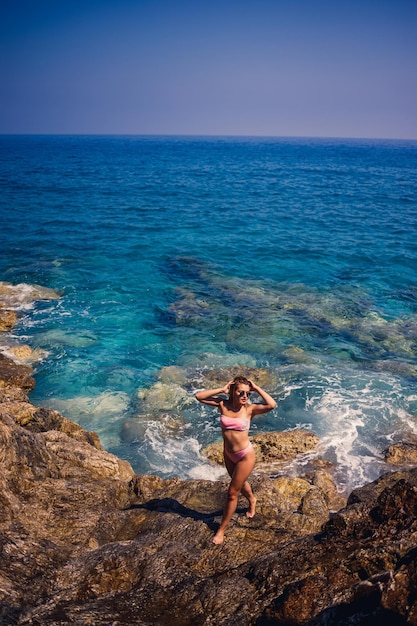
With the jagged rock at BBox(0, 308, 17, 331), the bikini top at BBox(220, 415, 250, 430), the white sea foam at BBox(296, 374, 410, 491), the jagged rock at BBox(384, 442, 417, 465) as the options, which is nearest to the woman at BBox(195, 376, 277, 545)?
the bikini top at BBox(220, 415, 250, 430)

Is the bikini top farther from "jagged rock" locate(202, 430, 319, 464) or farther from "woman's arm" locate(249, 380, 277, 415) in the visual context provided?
"jagged rock" locate(202, 430, 319, 464)

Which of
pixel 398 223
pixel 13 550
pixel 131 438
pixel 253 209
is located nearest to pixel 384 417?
pixel 131 438

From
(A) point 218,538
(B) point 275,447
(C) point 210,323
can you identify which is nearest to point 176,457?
(B) point 275,447

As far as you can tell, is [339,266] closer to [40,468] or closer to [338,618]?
[40,468]

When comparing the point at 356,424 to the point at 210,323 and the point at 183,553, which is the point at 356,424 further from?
the point at 183,553

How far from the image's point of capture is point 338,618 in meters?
3.89

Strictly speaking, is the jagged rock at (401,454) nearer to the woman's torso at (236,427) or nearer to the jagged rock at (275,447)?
the jagged rock at (275,447)

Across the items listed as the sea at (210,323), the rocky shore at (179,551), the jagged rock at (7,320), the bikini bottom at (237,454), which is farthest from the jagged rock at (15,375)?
the bikini bottom at (237,454)

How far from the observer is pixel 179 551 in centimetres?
566

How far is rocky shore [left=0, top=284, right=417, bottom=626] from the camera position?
4.31 m

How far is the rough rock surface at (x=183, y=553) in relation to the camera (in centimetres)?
430

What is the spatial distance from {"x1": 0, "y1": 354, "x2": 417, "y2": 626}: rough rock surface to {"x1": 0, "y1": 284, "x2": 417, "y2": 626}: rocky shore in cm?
1

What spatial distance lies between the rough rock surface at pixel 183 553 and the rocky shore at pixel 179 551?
0.01 metres

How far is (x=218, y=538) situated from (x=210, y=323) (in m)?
13.5
